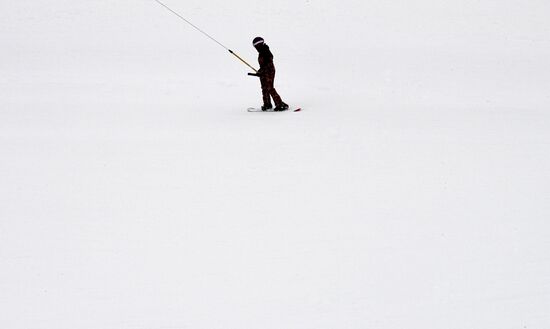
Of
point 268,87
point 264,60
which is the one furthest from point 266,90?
point 264,60

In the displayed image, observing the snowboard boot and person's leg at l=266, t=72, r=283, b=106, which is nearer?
person's leg at l=266, t=72, r=283, b=106

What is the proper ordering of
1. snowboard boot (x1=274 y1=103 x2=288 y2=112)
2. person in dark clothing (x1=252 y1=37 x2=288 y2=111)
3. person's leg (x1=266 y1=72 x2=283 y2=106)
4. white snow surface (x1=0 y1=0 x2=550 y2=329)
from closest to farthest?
white snow surface (x1=0 y1=0 x2=550 y2=329) < person in dark clothing (x1=252 y1=37 x2=288 y2=111) < person's leg (x1=266 y1=72 x2=283 y2=106) < snowboard boot (x1=274 y1=103 x2=288 y2=112)

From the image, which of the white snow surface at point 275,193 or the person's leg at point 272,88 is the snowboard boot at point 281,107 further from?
the white snow surface at point 275,193

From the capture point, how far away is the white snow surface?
4812mm

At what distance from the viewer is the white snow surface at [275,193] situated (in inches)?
189

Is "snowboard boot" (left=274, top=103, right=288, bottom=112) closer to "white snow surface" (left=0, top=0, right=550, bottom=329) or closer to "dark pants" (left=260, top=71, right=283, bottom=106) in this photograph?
"dark pants" (left=260, top=71, right=283, bottom=106)

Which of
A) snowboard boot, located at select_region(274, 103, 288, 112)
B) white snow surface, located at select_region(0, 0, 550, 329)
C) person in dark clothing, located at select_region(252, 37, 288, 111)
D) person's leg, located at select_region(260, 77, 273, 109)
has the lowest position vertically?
white snow surface, located at select_region(0, 0, 550, 329)

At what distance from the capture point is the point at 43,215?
6.31m

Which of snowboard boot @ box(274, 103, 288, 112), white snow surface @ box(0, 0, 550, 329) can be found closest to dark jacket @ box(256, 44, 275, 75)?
snowboard boot @ box(274, 103, 288, 112)

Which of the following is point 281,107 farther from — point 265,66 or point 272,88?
point 265,66

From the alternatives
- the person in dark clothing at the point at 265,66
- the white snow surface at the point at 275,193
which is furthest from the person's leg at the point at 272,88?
the white snow surface at the point at 275,193

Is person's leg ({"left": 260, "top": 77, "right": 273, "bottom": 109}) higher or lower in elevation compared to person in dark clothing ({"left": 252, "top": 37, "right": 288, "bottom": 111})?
lower

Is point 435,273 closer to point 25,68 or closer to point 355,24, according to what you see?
point 25,68

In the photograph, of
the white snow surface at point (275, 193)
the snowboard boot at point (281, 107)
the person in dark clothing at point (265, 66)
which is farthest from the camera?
the snowboard boot at point (281, 107)
